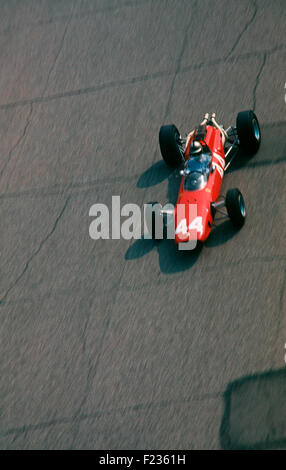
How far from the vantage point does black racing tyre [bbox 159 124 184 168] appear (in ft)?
35.8

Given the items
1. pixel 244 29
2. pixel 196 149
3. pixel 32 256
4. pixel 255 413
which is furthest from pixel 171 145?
pixel 255 413

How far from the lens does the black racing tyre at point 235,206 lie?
9.50 meters

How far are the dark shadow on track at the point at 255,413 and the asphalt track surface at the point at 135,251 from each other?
17 mm

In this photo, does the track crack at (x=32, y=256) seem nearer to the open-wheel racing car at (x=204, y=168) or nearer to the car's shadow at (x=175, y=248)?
the car's shadow at (x=175, y=248)

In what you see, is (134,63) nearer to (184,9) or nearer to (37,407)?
(184,9)

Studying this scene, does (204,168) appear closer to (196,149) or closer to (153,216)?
(196,149)

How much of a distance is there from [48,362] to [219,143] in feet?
14.6

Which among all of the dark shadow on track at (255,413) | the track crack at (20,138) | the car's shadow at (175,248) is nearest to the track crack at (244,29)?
the car's shadow at (175,248)

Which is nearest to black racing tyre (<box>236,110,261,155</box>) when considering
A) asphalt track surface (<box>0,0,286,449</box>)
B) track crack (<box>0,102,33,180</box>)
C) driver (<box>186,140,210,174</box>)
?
asphalt track surface (<box>0,0,286,449</box>)

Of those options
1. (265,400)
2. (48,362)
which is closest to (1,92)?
(48,362)

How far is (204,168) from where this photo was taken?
10.1 metres

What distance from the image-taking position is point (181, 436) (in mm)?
7844

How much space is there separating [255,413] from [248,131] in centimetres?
480

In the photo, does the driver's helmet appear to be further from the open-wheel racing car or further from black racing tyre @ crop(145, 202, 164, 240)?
black racing tyre @ crop(145, 202, 164, 240)
